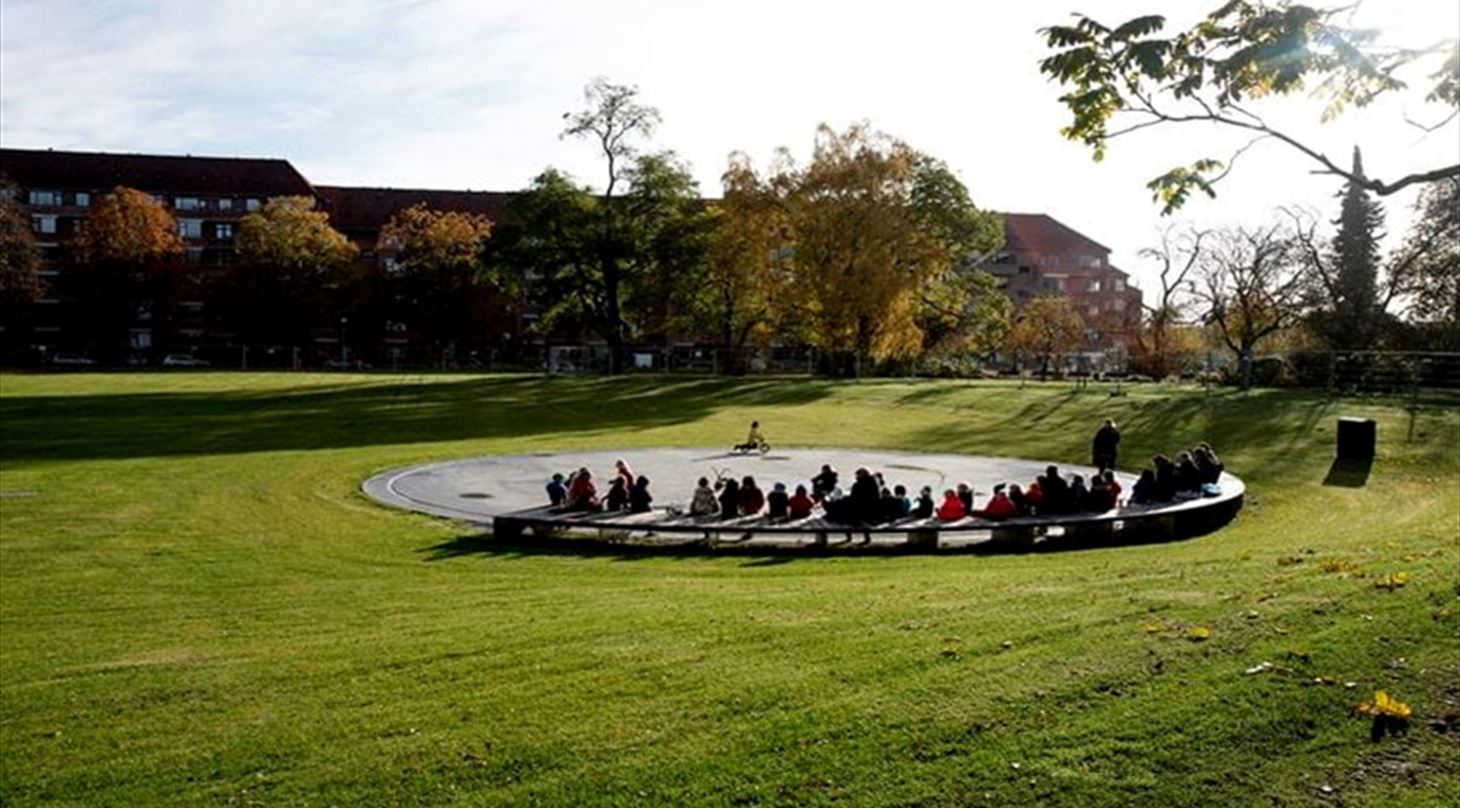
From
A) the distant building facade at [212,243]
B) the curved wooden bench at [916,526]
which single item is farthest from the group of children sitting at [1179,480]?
the distant building facade at [212,243]

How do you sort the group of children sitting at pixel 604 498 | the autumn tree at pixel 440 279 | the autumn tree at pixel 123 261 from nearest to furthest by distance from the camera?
the group of children sitting at pixel 604 498, the autumn tree at pixel 440 279, the autumn tree at pixel 123 261

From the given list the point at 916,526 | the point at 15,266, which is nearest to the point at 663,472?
the point at 916,526

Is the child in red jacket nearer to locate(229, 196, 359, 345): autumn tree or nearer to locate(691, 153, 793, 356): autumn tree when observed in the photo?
locate(691, 153, 793, 356): autumn tree

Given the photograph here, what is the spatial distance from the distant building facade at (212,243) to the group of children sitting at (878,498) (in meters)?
65.2

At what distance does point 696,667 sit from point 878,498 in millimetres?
11516

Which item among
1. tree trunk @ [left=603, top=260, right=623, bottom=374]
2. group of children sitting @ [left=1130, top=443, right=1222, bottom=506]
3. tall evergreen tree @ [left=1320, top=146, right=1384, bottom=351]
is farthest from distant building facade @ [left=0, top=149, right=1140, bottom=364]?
group of children sitting @ [left=1130, top=443, right=1222, bottom=506]

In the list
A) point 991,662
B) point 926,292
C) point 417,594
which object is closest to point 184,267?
point 926,292

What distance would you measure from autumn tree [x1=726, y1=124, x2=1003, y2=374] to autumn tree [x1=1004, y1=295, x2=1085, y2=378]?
63.6 ft

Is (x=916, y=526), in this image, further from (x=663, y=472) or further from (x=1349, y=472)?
(x=1349, y=472)

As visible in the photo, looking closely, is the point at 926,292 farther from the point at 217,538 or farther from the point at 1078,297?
the point at 1078,297

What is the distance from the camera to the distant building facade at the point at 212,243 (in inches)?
3622

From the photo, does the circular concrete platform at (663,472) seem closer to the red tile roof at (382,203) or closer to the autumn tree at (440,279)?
the autumn tree at (440,279)

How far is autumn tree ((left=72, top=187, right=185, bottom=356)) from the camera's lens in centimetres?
9125

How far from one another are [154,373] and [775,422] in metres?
45.1
